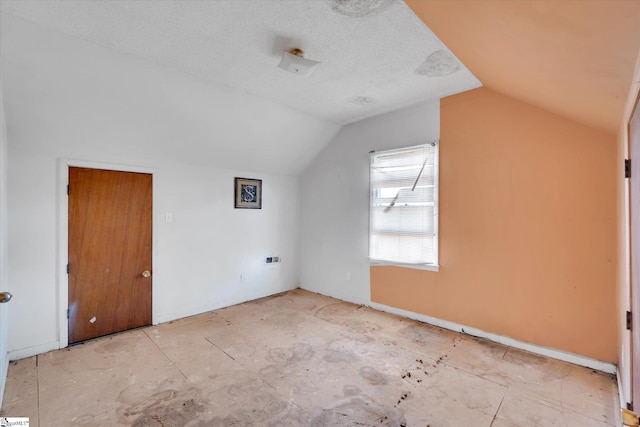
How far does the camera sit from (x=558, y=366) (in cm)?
249

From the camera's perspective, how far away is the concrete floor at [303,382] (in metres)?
1.90

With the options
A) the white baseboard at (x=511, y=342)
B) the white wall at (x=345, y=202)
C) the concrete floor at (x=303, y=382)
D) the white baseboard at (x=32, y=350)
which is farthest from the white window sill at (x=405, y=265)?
the white baseboard at (x=32, y=350)

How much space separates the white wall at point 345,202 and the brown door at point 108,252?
234cm

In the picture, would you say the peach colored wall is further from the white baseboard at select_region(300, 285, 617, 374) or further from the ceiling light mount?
the ceiling light mount

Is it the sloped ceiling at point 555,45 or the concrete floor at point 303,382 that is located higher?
the sloped ceiling at point 555,45

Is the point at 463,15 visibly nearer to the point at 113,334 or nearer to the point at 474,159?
the point at 474,159

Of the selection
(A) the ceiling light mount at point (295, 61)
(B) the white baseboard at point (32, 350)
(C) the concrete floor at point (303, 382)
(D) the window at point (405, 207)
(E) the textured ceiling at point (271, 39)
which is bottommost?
(C) the concrete floor at point (303, 382)

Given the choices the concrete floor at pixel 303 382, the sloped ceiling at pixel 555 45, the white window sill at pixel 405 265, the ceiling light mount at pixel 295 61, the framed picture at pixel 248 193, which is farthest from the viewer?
the framed picture at pixel 248 193

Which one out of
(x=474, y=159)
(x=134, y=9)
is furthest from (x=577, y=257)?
(x=134, y=9)

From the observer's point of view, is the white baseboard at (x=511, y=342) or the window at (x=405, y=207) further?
the window at (x=405, y=207)

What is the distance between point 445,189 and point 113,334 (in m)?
3.99

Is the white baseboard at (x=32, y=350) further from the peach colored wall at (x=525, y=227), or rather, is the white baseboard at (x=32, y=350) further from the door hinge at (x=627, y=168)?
the door hinge at (x=627, y=168)

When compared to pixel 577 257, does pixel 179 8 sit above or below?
above

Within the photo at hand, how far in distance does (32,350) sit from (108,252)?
103 centimetres
